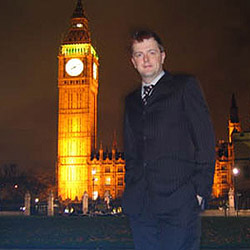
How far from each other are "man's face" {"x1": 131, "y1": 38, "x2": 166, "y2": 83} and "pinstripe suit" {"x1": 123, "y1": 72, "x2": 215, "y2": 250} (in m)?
0.09

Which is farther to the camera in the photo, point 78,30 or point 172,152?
point 78,30

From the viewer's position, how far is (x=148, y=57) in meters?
3.56

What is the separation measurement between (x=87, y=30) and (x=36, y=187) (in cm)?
3289

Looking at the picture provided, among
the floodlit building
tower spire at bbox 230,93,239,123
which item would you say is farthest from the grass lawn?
tower spire at bbox 230,93,239,123

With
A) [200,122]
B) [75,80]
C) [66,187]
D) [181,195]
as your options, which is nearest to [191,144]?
[200,122]

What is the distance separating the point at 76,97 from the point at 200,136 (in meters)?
85.5

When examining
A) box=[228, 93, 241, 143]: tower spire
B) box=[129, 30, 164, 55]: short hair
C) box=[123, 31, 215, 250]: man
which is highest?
box=[228, 93, 241, 143]: tower spire

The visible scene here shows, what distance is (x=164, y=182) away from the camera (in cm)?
332

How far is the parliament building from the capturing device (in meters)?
82.2

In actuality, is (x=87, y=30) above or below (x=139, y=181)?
above

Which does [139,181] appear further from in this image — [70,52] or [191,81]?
[70,52]

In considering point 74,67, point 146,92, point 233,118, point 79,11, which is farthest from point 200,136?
point 79,11

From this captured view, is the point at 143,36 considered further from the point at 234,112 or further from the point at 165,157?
the point at 234,112

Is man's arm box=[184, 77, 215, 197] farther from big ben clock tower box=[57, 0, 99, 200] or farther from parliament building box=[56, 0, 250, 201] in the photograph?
big ben clock tower box=[57, 0, 99, 200]
